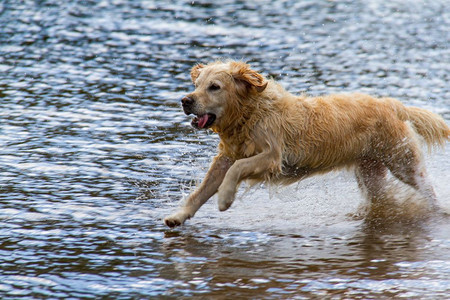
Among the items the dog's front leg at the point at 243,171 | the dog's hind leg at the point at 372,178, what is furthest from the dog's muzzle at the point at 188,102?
the dog's hind leg at the point at 372,178

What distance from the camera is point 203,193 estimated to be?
290 inches

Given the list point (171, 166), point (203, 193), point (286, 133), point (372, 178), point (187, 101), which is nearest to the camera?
point (187, 101)

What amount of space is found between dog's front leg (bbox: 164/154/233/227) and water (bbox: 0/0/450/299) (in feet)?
0.46

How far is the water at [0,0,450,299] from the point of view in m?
6.02

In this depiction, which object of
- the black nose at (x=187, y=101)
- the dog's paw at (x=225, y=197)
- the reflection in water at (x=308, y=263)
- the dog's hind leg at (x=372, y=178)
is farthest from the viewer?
the dog's hind leg at (x=372, y=178)

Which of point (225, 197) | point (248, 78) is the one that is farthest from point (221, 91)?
point (225, 197)

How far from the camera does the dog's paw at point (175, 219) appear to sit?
7.08 m

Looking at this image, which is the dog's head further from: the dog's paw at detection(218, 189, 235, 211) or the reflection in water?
the reflection in water

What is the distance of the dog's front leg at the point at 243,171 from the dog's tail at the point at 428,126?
1.71m

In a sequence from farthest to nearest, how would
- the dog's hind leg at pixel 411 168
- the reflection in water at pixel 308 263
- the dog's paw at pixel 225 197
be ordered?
the dog's hind leg at pixel 411 168 → the dog's paw at pixel 225 197 → the reflection in water at pixel 308 263

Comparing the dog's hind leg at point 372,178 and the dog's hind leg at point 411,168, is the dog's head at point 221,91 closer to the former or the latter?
the dog's hind leg at point 372,178

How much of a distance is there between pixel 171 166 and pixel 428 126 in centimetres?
301

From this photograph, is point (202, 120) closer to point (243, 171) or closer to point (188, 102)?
point (188, 102)

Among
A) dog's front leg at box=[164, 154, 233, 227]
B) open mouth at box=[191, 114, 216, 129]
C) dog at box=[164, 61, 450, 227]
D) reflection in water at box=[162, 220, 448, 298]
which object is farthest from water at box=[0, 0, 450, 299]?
open mouth at box=[191, 114, 216, 129]
